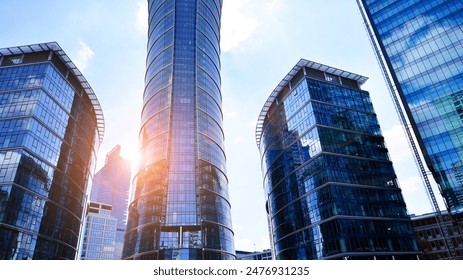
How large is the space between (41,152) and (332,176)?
52878 mm

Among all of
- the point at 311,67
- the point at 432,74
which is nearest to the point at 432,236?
the point at 432,74

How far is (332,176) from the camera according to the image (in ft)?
194

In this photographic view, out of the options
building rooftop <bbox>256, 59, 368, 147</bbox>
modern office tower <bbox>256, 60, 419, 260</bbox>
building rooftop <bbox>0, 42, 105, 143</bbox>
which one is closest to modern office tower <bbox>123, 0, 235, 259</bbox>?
building rooftop <bbox>0, 42, 105, 143</bbox>

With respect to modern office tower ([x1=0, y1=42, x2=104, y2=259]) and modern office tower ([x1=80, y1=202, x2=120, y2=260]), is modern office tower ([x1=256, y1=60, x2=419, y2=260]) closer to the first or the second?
modern office tower ([x1=0, y1=42, x2=104, y2=259])

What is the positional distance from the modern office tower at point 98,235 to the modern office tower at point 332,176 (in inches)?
4200

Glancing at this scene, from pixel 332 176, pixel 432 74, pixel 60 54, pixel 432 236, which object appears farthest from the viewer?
pixel 432 236

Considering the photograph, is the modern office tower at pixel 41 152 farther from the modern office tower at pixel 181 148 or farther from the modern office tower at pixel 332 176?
the modern office tower at pixel 332 176

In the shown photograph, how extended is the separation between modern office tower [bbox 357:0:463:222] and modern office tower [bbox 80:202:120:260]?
14598cm

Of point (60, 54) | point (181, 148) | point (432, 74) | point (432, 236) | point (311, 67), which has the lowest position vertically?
point (432, 236)

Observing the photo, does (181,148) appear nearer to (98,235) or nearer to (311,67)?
(311,67)

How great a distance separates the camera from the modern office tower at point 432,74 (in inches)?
1869

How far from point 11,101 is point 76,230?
29.9 meters

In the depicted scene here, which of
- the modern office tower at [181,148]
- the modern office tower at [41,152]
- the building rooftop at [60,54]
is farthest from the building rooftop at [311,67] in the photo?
the modern office tower at [41,152]

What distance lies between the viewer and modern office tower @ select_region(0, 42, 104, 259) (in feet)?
167
